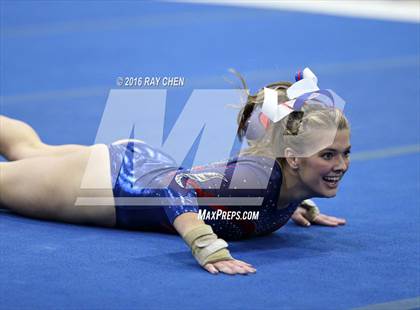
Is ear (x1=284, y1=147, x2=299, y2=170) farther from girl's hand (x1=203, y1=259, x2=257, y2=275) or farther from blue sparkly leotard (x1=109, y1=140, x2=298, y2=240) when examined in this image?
girl's hand (x1=203, y1=259, x2=257, y2=275)

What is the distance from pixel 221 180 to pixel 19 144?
1.11 metres

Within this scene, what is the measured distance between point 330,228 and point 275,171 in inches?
17.8

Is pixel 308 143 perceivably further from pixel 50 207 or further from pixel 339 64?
pixel 339 64

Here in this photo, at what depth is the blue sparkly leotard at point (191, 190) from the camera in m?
3.16

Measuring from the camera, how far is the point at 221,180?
3.19 metres

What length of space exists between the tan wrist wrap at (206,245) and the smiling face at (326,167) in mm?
369

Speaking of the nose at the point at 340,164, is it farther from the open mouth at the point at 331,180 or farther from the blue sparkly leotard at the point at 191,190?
the blue sparkly leotard at the point at 191,190

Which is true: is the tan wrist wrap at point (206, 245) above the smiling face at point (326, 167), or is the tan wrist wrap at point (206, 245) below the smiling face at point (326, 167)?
below

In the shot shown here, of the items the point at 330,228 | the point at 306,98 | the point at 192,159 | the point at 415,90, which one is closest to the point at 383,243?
the point at 330,228

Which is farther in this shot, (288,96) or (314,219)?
(314,219)

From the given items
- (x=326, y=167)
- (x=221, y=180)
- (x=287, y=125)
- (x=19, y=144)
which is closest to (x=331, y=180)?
(x=326, y=167)

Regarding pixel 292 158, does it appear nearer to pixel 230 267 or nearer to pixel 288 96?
pixel 288 96

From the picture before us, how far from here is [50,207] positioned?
3.50 meters

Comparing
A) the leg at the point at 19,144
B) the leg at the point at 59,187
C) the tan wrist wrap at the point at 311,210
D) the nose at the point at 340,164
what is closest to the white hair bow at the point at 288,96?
the nose at the point at 340,164
